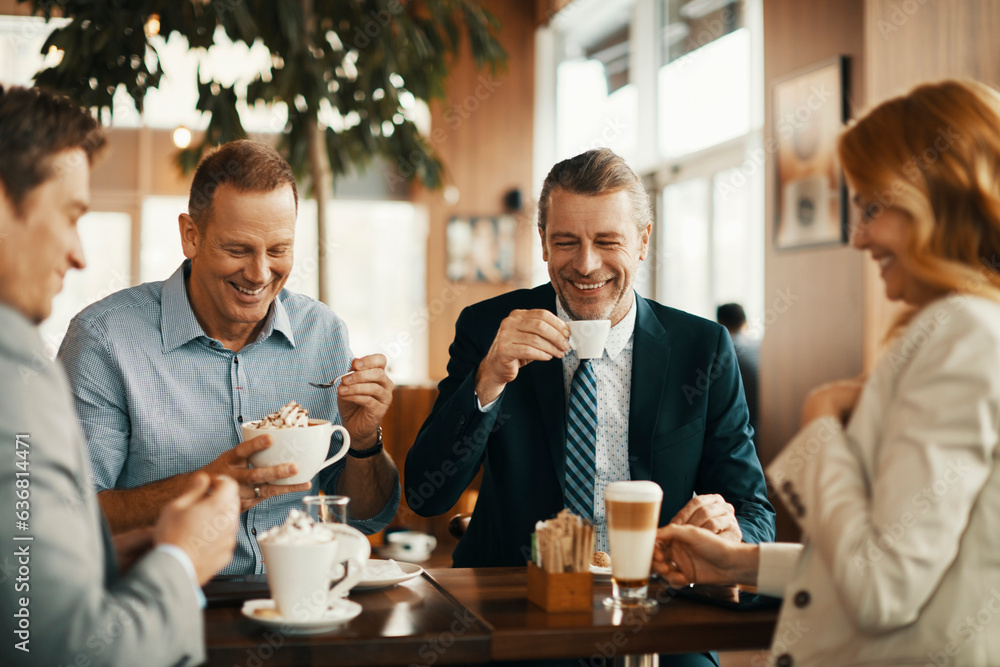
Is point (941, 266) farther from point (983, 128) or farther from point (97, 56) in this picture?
point (97, 56)

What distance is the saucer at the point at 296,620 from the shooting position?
1.18 meters

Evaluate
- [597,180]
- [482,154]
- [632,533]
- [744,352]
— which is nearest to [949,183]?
[632,533]

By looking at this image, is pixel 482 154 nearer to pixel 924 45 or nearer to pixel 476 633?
pixel 924 45

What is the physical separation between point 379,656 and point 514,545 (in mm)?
818

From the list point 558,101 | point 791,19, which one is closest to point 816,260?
point 791,19

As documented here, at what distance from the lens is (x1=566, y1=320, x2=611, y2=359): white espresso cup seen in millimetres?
1640

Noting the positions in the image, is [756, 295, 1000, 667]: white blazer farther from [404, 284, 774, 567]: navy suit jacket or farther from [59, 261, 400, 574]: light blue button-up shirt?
[59, 261, 400, 574]: light blue button-up shirt

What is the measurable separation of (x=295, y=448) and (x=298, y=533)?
0.87ft

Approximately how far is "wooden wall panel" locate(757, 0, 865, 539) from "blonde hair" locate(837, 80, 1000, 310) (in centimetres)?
323

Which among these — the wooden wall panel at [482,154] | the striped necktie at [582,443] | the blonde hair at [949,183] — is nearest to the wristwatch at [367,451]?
the striped necktie at [582,443]

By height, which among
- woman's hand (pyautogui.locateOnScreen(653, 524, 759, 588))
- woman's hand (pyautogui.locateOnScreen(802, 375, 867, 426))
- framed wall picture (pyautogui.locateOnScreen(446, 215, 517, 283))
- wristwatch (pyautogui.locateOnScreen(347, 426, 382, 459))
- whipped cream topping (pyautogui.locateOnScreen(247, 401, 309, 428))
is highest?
framed wall picture (pyautogui.locateOnScreen(446, 215, 517, 283))

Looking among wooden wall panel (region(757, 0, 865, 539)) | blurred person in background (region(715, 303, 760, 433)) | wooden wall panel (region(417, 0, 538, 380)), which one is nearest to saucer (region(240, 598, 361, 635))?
wooden wall panel (region(757, 0, 865, 539))

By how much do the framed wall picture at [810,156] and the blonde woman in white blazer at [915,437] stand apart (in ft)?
11.0

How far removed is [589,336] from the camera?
1656 millimetres
